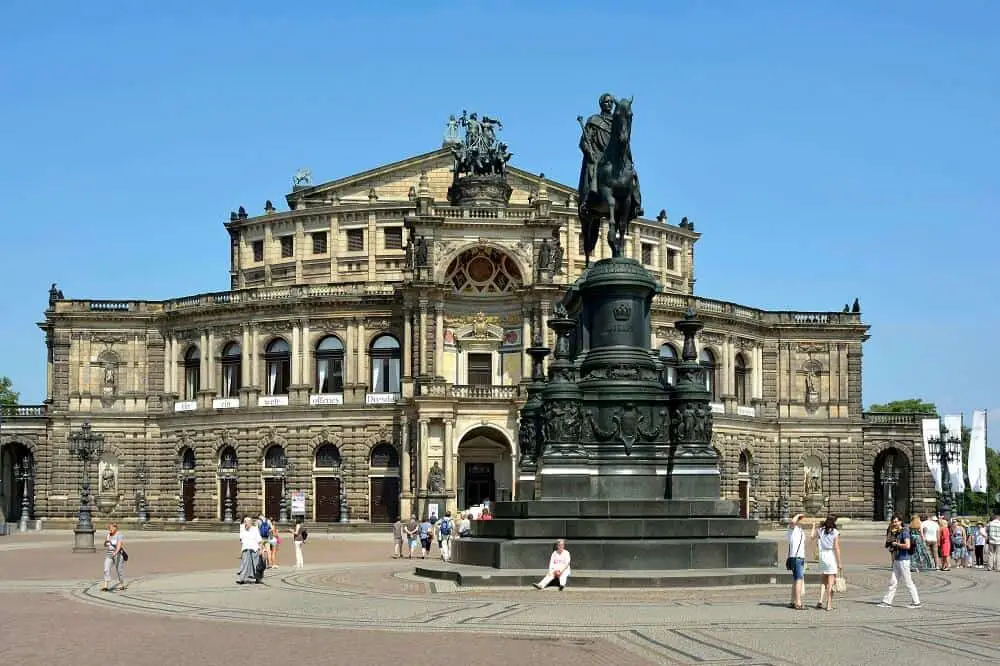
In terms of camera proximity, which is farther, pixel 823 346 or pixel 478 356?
pixel 823 346

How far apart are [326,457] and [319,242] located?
51.3 ft

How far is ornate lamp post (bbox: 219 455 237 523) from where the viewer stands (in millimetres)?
85225

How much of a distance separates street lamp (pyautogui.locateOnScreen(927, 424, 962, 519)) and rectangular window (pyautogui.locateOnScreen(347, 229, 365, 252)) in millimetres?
43899

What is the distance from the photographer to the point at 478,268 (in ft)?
266

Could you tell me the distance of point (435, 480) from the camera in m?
76.7

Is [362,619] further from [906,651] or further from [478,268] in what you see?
[478,268]

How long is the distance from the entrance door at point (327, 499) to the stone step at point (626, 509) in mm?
54125

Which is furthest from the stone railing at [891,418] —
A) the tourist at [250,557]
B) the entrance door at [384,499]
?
the tourist at [250,557]

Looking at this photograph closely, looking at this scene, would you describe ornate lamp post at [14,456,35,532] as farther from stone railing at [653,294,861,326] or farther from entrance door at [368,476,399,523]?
stone railing at [653,294,861,326]

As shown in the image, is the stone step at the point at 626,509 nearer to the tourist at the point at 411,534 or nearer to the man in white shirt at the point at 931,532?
the man in white shirt at the point at 931,532

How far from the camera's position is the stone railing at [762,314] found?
88688 millimetres

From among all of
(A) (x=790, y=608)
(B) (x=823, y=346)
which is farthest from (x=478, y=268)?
(A) (x=790, y=608)

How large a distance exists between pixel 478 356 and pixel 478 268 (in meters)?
4.99

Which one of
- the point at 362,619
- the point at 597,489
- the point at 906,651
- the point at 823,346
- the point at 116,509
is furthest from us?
the point at 823,346
